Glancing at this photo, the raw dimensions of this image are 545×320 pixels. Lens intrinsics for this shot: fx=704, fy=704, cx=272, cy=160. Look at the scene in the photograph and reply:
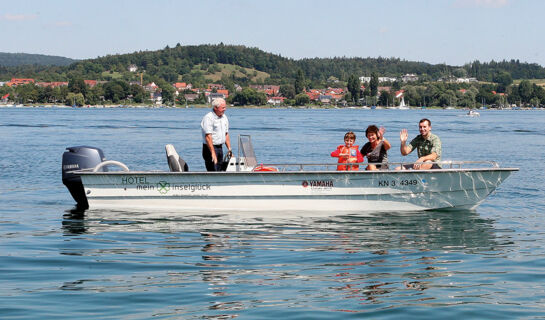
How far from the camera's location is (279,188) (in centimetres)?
1290

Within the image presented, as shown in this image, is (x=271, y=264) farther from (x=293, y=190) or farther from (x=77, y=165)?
(x=77, y=165)

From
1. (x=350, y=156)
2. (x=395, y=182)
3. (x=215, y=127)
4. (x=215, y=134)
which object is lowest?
(x=395, y=182)

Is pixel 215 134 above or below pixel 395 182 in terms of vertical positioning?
above

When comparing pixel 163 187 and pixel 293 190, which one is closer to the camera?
pixel 293 190

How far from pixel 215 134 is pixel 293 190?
5.80 feet

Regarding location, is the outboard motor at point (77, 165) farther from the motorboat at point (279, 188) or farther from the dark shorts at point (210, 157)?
the dark shorts at point (210, 157)

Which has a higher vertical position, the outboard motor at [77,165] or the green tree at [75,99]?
the green tree at [75,99]

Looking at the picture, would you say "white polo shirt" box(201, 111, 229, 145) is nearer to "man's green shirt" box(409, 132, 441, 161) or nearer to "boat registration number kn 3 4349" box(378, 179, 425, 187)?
"boat registration number kn 3 4349" box(378, 179, 425, 187)

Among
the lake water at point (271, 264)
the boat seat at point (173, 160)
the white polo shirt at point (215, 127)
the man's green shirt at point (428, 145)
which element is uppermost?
the white polo shirt at point (215, 127)

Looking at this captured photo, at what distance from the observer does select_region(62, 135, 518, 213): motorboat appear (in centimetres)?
1282

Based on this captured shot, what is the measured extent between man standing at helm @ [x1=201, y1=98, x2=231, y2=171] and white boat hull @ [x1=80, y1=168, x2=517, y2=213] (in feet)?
1.13

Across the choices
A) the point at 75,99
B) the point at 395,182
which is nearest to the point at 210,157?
the point at 395,182

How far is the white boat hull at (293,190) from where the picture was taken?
42.1ft

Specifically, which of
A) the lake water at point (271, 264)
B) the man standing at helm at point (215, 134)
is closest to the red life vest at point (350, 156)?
the lake water at point (271, 264)
